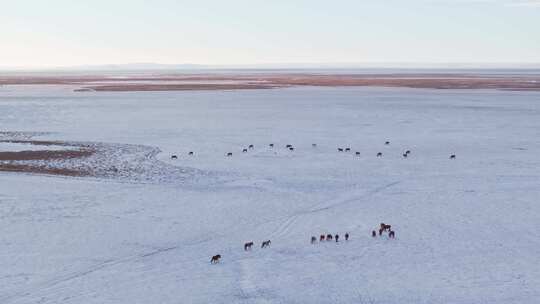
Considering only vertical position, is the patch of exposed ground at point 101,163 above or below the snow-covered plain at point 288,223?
above

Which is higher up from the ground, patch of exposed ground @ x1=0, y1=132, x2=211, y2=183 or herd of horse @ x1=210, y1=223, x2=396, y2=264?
patch of exposed ground @ x1=0, y1=132, x2=211, y2=183

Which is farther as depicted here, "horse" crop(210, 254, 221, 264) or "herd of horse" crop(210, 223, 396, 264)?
"herd of horse" crop(210, 223, 396, 264)

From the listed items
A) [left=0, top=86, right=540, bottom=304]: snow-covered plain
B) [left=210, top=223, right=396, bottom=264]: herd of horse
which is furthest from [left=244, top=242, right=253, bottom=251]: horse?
[left=0, top=86, right=540, bottom=304]: snow-covered plain

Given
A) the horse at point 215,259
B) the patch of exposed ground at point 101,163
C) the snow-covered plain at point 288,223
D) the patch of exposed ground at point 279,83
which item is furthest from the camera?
the patch of exposed ground at point 279,83

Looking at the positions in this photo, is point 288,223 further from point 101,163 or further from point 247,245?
point 101,163

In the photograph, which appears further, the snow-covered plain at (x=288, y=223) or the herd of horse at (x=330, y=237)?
the herd of horse at (x=330, y=237)

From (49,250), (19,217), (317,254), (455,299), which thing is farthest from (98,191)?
(455,299)

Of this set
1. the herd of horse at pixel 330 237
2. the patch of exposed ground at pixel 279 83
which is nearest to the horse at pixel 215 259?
the herd of horse at pixel 330 237

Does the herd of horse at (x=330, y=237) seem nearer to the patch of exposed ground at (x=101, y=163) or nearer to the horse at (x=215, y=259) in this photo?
the horse at (x=215, y=259)

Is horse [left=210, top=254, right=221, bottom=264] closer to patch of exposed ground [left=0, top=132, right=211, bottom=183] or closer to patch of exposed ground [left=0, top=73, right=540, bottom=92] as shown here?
patch of exposed ground [left=0, top=132, right=211, bottom=183]

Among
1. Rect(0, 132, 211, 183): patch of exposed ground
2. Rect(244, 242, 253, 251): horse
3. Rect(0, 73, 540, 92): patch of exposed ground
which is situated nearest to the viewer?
Rect(244, 242, 253, 251): horse
